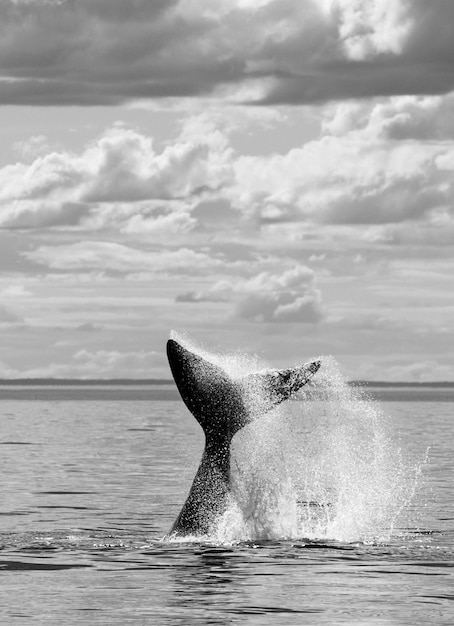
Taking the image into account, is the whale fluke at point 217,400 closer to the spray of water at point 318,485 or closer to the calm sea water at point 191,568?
the spray of water at point 318,485

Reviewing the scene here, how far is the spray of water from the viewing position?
22281 millimetres

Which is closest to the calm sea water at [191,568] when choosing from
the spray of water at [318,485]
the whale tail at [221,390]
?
the spray of water at [318,485]

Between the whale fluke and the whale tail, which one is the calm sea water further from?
the whale tail

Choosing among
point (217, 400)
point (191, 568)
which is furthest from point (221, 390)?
point (191, 568)

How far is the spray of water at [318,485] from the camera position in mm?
22281

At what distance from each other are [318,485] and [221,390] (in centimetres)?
1585

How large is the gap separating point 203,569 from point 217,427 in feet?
7.19

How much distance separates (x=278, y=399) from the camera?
20.7 metres

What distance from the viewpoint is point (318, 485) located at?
120 ft

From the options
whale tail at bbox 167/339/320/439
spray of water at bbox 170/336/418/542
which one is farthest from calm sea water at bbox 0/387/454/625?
whale tail at bbox 167/339/320/439

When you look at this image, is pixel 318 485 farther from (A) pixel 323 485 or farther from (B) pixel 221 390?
(B) pixel 221 390

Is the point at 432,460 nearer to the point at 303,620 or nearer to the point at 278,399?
the point at 278,399

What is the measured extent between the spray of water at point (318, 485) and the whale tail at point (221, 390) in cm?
10

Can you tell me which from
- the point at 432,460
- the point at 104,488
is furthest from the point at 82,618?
the point at 432,460
